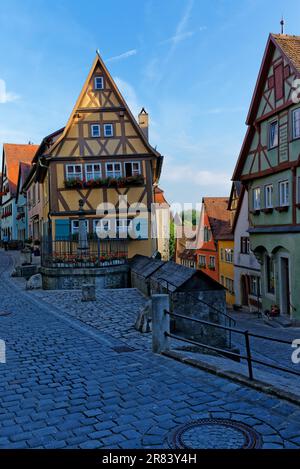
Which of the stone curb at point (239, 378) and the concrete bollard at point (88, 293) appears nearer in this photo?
the stone curb at point (239, 378)

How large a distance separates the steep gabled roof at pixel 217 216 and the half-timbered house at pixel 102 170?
40.7 ft

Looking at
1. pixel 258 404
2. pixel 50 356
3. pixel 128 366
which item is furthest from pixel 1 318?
pixel 258 404

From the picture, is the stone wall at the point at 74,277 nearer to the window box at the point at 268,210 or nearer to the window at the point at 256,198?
the window box at the point at 268,210

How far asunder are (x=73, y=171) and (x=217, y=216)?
16.8 m

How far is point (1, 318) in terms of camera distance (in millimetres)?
12273

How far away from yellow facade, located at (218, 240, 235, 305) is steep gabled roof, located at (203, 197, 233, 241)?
1.05 m

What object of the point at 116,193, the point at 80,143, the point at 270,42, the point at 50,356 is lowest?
the point at 50,356

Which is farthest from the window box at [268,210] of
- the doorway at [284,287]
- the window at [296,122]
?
the window at [296,122]

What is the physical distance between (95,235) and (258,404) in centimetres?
2066

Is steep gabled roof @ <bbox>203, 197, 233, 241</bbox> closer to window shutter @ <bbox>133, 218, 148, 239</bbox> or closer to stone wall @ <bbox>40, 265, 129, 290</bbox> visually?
window shutter @ <bbox>133, 218, 148, 239</bbox>

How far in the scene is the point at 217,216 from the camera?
3912cm

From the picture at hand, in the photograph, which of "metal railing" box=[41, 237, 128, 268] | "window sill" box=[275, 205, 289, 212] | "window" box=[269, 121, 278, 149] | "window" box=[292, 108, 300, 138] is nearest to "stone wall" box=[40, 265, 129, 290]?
"metal railing" box=[41, 237, 128, 268]

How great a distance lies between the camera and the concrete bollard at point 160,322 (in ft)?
26.2
